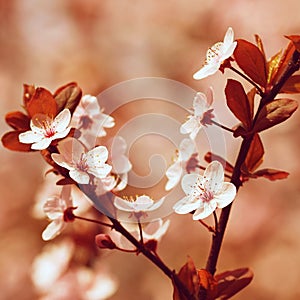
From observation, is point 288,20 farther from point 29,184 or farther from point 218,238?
point 218,238

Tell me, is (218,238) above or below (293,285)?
above

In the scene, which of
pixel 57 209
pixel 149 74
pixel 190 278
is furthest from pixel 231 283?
pixel 149 74

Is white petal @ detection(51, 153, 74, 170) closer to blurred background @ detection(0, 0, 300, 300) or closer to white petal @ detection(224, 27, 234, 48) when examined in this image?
white petal @ detection(224, 27, 234, 48)

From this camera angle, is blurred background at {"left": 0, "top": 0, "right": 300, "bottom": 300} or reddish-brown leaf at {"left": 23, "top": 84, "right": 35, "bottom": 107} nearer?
reddish-brown leaf at {"left": 23, "top": 84, "right": 35, "bottom": 107}

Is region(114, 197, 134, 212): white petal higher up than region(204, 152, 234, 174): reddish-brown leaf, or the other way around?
region(204, 152, 234, 174): reddish-brown leaf

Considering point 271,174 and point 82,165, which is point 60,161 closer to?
point 82,165

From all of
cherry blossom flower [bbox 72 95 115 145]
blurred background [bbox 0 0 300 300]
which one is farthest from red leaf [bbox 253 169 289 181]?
blurred background [bbox 0 0 300 300]

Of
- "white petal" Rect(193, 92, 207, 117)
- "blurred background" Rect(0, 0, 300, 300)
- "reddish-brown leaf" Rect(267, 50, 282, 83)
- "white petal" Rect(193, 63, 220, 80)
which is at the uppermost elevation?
"reddish-brown leaf" Rect(267, 50, 282, 83)

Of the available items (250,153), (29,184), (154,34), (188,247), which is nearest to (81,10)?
(154,34)
